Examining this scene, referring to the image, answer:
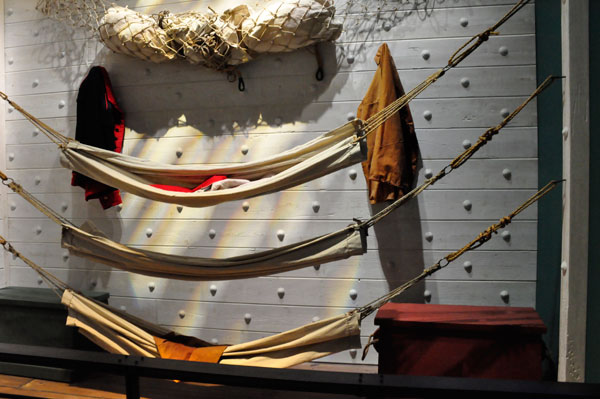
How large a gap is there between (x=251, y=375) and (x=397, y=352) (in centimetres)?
87

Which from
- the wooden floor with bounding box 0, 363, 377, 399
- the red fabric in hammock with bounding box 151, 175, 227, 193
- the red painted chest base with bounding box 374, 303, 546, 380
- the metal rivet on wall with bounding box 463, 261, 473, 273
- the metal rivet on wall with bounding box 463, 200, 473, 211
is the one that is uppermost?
the red fabric in hammock with bounding box 151, 175, 227, 193

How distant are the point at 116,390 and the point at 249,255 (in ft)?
3.20

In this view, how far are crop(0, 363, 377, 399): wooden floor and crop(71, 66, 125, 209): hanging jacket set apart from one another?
3.18 ft

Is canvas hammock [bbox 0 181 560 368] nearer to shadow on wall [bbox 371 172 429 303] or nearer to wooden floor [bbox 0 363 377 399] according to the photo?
wooden floor [bbox 0 363 377 399]

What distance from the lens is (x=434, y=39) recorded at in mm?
2602

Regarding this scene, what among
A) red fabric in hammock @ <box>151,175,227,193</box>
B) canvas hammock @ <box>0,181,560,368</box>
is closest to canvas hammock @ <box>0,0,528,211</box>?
red fabric in hammock @ <box>151,175,227,193</box>

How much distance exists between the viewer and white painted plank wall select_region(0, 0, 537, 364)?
8.38ft

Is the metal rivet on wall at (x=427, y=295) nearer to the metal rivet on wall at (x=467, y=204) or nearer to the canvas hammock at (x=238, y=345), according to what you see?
the metal rivet on wall at (x=467, y=204)

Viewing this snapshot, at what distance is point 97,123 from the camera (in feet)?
9.39

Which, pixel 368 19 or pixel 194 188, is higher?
pixel 368 19

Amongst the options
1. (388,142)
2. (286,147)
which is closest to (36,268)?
(286,147)

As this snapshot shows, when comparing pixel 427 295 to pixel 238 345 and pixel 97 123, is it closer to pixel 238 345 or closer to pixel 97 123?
pixel 238 345

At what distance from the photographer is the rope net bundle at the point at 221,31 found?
252 centimetres

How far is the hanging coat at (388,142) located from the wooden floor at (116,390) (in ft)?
3.29
